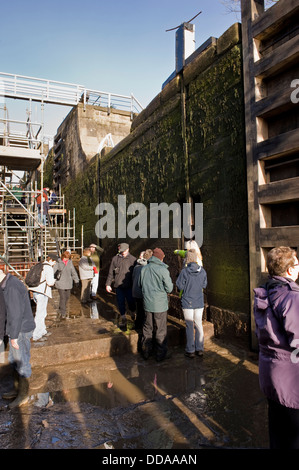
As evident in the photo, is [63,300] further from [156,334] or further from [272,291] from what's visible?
[272,291]

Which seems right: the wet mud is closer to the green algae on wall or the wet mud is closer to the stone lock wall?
the stone lock wall

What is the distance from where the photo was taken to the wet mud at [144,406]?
2.93 m

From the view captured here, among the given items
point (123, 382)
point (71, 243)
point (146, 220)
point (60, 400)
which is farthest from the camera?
point (71, 243)

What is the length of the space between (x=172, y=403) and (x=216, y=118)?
15.4 ft

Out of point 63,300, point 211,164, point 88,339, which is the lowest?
point 88,339

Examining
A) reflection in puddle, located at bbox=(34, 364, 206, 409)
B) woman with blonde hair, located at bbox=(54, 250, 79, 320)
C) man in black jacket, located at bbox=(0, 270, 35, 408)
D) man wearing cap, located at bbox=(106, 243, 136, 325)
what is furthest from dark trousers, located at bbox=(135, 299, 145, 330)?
man in black jacket, located at bbox=(0, 270, 35, 408)

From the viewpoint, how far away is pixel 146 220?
838 centimetres

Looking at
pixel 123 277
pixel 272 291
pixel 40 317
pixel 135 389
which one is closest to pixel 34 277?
pixel 40 317

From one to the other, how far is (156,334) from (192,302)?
0.76 meters

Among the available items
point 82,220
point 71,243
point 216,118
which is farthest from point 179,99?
point 71,243

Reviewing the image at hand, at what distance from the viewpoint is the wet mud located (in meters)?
2.93

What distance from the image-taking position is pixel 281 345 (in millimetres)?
2092

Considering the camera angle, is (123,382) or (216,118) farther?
(216,118)
